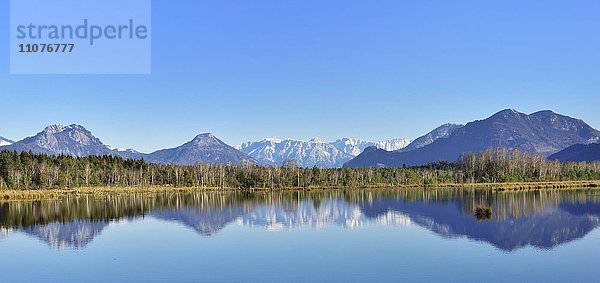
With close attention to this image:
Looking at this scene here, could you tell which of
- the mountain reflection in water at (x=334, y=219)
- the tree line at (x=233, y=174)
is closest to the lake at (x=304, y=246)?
the mountain reflection in water at (x=334, y=219)

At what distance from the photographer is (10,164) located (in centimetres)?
12738

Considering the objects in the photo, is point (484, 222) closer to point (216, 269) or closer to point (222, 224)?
point (222, 224)

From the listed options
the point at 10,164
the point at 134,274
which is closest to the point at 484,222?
the point at 134,274

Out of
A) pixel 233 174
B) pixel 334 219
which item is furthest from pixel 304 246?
pixel 233 174

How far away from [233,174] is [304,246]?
134 m

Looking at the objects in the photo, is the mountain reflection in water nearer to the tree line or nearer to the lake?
the lake

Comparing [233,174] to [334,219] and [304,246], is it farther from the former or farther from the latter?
[304,246]

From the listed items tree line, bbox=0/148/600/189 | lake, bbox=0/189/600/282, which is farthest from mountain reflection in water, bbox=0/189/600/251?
A: tree line, bbox=0/148/600/189

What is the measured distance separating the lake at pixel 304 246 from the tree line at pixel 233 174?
194 feet

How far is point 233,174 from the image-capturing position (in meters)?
179

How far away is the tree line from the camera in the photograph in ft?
433

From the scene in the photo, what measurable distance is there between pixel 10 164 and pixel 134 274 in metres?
107

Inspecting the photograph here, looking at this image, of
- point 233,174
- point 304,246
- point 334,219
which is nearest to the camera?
point 304,246

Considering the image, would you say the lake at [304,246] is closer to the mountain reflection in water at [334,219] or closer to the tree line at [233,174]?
the mountain reflection in water at [334,219]
